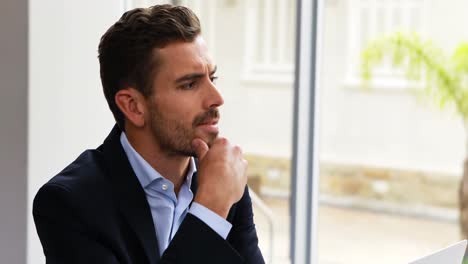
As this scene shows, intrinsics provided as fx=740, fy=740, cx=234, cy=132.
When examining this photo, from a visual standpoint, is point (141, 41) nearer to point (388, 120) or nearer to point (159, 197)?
point (159, 197)

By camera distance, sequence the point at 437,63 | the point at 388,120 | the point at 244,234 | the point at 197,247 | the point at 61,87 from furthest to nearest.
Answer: the point at 388,120
the point at 437,63
the point at 61,87
the point at 244,234
the point at 197,247

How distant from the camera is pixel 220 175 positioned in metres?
1.24

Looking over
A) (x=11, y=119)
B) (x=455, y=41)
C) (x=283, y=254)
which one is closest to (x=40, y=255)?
(x=11, y=119)

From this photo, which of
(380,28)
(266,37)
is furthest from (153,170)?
(266,37)

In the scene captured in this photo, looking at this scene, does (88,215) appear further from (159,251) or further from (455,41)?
(455,41)

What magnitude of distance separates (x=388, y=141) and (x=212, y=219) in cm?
798

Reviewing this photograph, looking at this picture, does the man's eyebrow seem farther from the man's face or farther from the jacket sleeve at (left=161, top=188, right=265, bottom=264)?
the jacket sleeve at (left=161, top=188, right=265, bottom=264)

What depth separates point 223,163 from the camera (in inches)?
49.4

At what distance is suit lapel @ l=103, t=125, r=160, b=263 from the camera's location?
4.07ft

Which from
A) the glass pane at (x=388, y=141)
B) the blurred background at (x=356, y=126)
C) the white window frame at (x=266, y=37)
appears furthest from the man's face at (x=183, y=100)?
the white window frame at (x=266, y=37)

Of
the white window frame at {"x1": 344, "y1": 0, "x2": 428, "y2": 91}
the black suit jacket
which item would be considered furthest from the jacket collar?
the white window frame at {"x1": 344, "y1": 0, "x2": 428, "y2": 91}

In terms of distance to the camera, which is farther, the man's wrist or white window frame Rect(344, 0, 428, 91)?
white window frame Rect(344, 0, 428, 91)

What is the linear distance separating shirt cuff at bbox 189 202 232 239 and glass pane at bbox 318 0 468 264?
20.6ft

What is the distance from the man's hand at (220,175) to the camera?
121 centimetres
